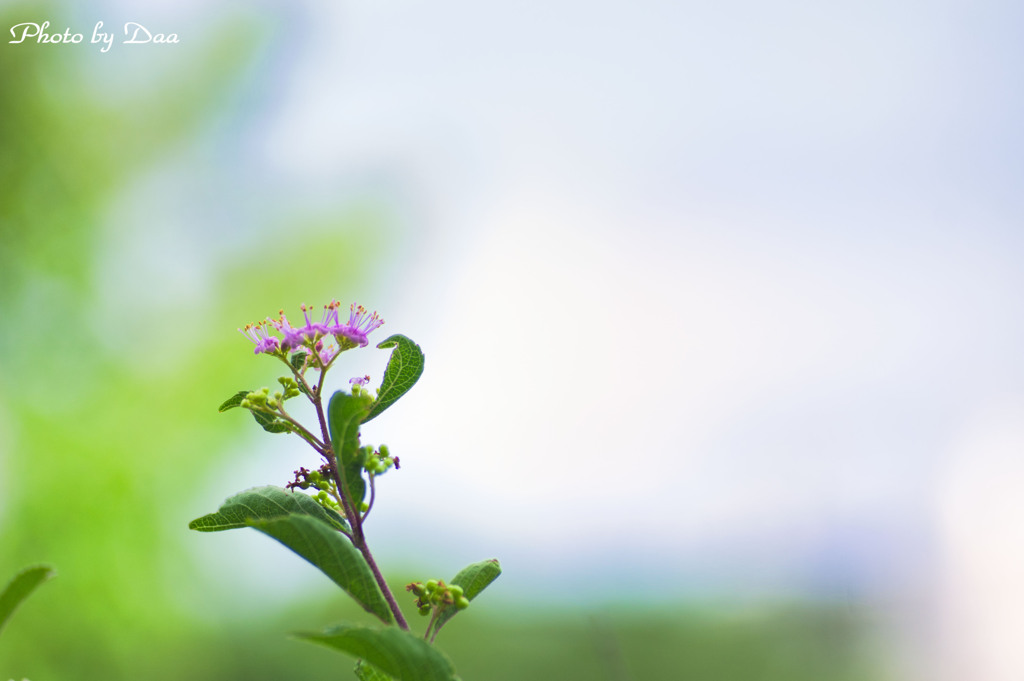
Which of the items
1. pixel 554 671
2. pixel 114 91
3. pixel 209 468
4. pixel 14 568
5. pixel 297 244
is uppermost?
pixel 114 91

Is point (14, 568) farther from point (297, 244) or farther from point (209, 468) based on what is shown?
point (297, 244)

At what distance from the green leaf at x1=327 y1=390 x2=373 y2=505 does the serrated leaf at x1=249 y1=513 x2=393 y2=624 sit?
47mm

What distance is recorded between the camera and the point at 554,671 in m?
4.14

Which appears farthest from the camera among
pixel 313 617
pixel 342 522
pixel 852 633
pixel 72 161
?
pixel 72 161

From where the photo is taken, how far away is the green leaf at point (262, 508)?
45cm

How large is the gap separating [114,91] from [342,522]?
6.30 meters

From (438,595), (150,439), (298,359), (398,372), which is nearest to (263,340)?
(298,359)

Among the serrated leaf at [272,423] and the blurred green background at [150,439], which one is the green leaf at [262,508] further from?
the blurred green background at [150,439]

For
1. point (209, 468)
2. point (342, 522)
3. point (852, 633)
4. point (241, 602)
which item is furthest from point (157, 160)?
point (342, 522)

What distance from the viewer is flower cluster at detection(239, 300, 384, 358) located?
0.56 m

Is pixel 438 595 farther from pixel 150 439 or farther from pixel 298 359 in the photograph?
pixel 150 439

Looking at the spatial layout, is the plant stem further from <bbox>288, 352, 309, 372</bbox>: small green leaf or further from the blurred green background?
the blurred green background

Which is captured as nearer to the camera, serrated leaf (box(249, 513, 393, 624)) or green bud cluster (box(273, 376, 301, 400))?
serrated leaf (box(249, 513, 393, 624))

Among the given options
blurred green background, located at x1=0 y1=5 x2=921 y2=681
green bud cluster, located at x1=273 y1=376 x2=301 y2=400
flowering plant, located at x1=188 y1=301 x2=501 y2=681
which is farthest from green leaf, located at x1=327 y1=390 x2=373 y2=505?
blurred green background, located at x1=0 y1=5 x2=921 y2=681
